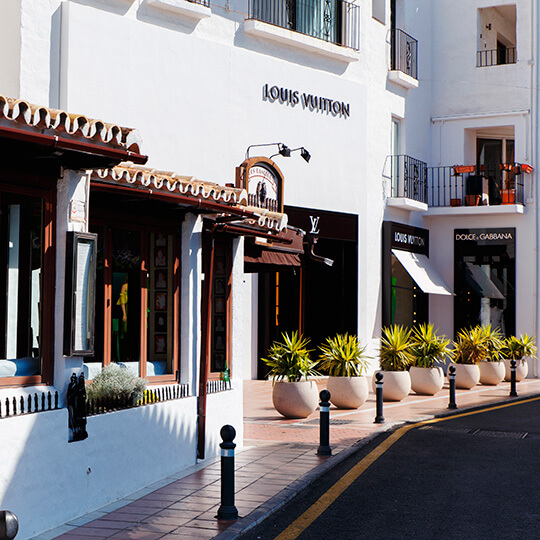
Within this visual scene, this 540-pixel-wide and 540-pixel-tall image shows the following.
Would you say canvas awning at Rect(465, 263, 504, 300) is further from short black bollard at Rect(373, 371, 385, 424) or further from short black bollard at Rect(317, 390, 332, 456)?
short black bollard at Rect(317, 390, 332, 456)

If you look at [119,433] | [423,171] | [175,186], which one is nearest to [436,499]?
[119,433]

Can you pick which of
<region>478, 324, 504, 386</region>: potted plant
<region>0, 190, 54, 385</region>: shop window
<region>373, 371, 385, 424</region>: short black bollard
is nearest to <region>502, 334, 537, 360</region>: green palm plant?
<region>478, 324, 504, 386</region>: potted plant

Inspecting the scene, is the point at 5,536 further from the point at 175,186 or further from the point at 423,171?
the point at 423,171

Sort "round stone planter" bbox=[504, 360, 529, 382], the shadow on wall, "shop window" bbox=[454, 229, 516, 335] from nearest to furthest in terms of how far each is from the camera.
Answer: the shadow on wall, "round stone planter" bbox=[504, 360, 529, 382], "shop window" bbox=[454, 229, 516, 335]

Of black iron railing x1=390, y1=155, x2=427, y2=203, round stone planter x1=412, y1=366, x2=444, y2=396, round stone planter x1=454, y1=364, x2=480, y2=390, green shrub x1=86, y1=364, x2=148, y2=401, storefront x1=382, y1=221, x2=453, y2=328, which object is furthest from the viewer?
black iron railing x1=390, y1=155, x2=427, y2=203

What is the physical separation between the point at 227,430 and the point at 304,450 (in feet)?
13.5

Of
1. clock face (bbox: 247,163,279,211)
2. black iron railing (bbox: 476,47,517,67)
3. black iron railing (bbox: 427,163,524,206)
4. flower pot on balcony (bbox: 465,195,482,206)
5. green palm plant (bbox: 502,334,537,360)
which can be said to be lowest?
green palm plant (bbox: 502,334,537,360)

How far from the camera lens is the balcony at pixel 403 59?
2498 cm

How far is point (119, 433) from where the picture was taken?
29.6ft

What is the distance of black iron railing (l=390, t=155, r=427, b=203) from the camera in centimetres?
2539

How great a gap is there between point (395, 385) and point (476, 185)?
418 inches

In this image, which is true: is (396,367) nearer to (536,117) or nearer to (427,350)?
(427,350)

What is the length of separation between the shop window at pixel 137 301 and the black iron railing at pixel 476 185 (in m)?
17.5

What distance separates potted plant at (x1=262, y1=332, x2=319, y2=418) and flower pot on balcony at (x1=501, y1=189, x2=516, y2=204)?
45.1 feet
